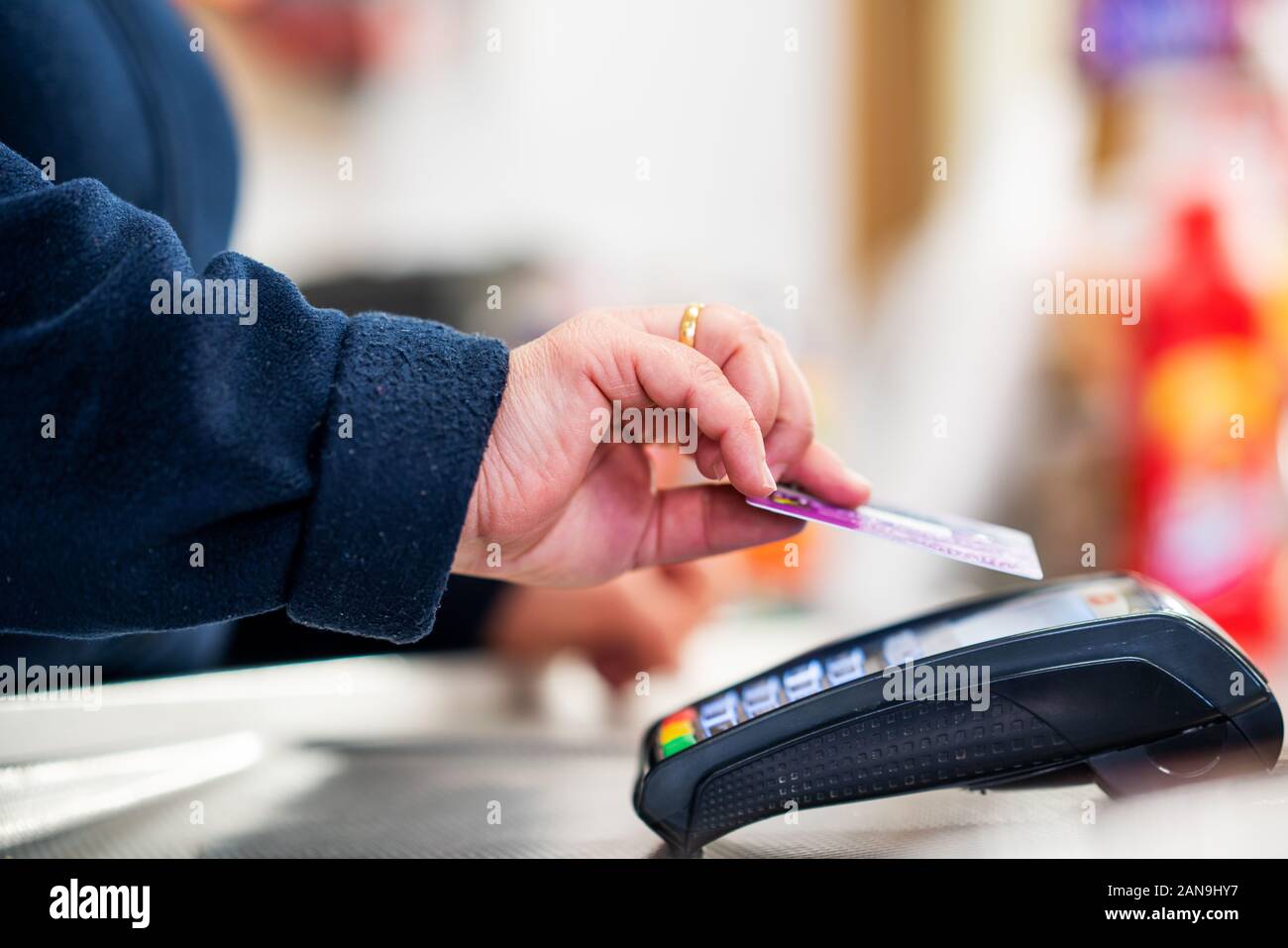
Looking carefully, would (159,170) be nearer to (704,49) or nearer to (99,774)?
(99,774)

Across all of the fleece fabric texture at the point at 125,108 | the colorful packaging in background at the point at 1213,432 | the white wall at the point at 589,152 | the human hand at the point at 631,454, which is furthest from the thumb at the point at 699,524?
the white wall at the point at 589,152

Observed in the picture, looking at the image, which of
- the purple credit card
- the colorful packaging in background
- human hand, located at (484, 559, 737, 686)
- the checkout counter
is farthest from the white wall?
the purple credit card

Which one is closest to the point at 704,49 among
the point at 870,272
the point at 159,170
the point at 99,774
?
the point at 870,272

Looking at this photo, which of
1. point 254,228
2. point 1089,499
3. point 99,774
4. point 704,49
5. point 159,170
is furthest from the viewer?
point 704,49

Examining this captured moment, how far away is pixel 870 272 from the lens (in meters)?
1.93

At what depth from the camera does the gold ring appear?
1.67 feet


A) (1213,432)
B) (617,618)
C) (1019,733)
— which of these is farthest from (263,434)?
(1213,432)

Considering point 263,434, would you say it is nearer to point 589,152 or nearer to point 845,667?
point 845,667

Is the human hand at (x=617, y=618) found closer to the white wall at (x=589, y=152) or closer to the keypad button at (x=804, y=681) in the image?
the keypad button at (x=804, y=681)

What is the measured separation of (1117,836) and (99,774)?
49 cm

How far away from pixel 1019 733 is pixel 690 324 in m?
0.25

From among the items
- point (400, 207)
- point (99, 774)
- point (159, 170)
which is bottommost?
point (99, 774)

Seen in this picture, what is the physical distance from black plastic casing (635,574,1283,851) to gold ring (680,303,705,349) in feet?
0.65
